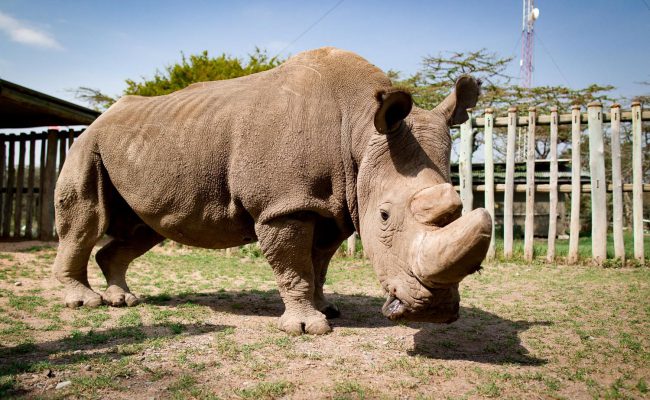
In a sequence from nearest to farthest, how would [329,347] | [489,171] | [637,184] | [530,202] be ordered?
1. [329,347]
2. [637,184]
3. [530,202]
4. [489,171]

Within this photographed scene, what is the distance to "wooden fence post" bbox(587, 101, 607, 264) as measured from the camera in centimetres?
877

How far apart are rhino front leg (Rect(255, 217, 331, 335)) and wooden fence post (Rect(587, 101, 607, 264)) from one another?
6.15m

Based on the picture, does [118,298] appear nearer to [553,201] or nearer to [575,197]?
[553,201]

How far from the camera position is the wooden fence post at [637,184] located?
8.68 metres

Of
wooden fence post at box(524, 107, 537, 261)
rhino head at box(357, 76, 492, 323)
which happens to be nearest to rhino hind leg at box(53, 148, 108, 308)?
rhino head at box(357, 76, 492, 323)

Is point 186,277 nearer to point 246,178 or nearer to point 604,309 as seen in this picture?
point 246,178

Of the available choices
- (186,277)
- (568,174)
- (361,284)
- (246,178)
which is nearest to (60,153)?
(186,277)

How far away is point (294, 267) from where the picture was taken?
14.9 ft

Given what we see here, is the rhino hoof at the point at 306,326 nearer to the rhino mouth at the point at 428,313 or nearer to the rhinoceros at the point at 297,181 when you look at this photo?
the rhinoceros at the point at 297,181

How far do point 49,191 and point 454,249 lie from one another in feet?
39.7

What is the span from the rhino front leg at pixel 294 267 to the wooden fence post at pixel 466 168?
547cm

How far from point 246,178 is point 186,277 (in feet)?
12.6

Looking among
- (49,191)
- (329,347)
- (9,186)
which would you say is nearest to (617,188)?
(329,347)

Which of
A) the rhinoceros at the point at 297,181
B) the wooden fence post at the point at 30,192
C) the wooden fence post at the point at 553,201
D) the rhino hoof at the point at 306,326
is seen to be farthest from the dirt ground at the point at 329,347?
the wooden fence post at the point at 30,192
